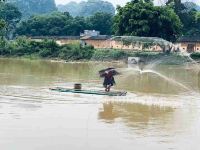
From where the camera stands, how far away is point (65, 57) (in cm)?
6353

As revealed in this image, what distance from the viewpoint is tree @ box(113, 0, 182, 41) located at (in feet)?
197

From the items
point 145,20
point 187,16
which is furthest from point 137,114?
point 187,16

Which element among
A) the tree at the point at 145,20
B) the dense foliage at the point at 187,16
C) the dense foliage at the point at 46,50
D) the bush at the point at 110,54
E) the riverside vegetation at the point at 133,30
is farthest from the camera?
the dense foliage at the point at 187,16

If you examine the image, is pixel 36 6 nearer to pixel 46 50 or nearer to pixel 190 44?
pixel 190 44

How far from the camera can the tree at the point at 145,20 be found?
2363 inches

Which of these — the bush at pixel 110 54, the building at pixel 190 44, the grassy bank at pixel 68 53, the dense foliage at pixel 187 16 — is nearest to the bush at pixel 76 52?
the grassy bank at pixel 68 53

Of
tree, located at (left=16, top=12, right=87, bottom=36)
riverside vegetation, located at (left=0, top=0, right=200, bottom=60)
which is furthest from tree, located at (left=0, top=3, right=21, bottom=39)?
riverside vegetation, located at (left=0, top=0, right=200, bottom=60)

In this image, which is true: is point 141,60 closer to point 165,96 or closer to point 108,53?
point 108,53

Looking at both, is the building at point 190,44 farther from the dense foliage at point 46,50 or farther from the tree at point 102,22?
the tree at point 102,22

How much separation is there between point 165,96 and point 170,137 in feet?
36.0

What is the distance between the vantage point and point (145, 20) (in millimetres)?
59969

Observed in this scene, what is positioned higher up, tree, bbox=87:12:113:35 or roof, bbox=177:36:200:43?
tree, bbox=87:12:113:35

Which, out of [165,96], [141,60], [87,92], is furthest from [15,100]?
[141,60]

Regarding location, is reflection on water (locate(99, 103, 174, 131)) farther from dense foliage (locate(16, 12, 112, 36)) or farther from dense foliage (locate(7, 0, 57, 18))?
dense foliage (locate(7, 0, 57, 18))
